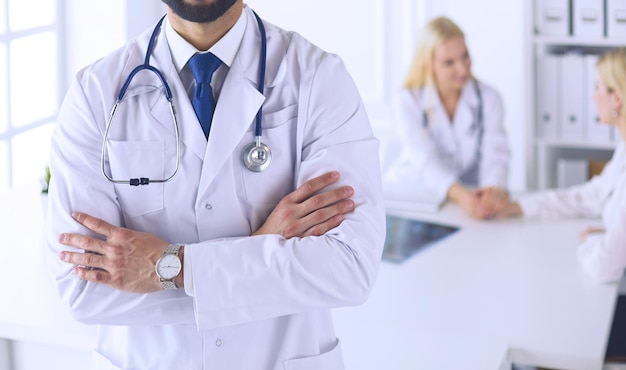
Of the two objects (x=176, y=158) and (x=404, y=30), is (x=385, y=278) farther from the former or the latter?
(x=404, y=30)

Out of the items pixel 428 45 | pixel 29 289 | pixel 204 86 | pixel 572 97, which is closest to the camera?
pixel 204 86

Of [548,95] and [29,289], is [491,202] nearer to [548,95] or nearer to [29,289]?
[548,95]

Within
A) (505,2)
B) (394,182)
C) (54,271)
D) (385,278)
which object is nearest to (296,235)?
(54,271)

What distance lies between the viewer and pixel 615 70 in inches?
122

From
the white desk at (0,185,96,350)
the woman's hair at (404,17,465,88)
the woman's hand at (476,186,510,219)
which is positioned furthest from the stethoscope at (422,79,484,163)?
the white desk at (0,185,96,350)

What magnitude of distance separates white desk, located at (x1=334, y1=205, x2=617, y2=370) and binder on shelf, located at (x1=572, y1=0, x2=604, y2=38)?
132 cm

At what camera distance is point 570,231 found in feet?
10.2

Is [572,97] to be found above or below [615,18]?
below

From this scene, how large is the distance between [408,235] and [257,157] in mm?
1512

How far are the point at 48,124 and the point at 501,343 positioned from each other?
95.9 inches

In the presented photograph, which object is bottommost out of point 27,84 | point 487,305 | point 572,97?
point 487,305

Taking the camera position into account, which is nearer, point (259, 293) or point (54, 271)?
point (259, 293)

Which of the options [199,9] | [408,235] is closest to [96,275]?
[199,9]

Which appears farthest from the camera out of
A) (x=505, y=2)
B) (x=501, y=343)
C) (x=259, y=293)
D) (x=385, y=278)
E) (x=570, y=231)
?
(x=505, y=2)
